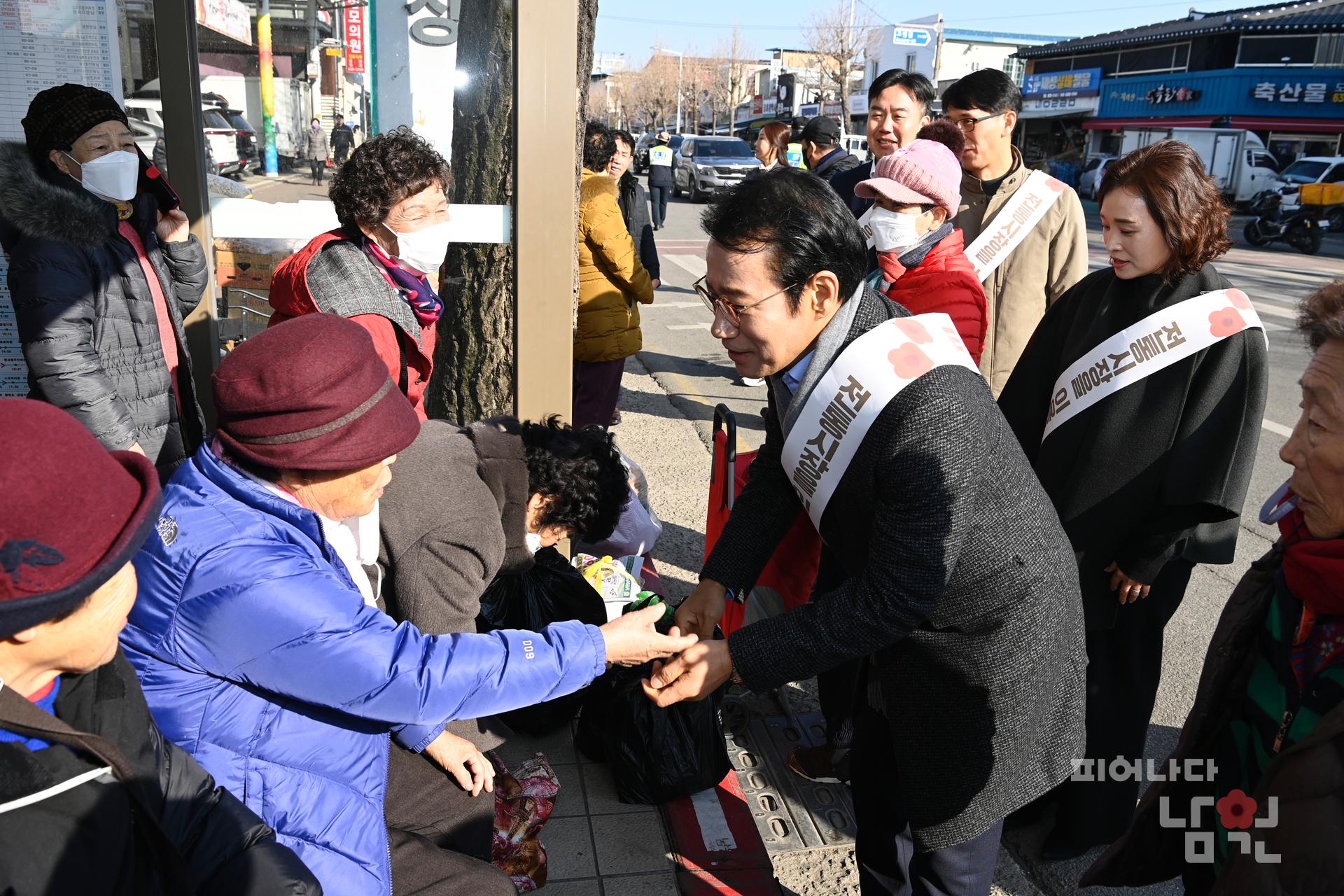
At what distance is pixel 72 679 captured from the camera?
138cm

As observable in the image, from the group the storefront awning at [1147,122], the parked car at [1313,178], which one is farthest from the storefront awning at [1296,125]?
the parked car at [1313,178]

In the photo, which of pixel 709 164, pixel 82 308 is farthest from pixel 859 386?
pixel 709 164

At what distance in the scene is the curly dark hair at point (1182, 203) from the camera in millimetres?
2629

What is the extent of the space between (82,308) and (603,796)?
218 cm

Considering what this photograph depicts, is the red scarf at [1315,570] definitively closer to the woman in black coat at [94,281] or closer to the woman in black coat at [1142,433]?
the woman in black coat at [1142,433]

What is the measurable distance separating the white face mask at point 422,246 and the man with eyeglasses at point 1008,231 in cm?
194

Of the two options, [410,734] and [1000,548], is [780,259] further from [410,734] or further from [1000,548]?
[410,734]

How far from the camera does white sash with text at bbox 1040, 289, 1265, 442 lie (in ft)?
8.57

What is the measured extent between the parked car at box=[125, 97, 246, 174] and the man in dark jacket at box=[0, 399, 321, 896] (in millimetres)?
3180

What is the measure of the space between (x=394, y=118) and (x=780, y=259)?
2.59 meters

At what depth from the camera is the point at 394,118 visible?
393 centimetres

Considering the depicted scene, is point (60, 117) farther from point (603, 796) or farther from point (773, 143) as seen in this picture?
point (773, 143)

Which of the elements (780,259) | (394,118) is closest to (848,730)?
(780,259)

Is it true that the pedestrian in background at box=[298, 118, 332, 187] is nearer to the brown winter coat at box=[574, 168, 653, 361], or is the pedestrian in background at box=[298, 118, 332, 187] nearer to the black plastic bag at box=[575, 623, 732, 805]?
the brown winter coat at box=[574, 168, 653, 361]
